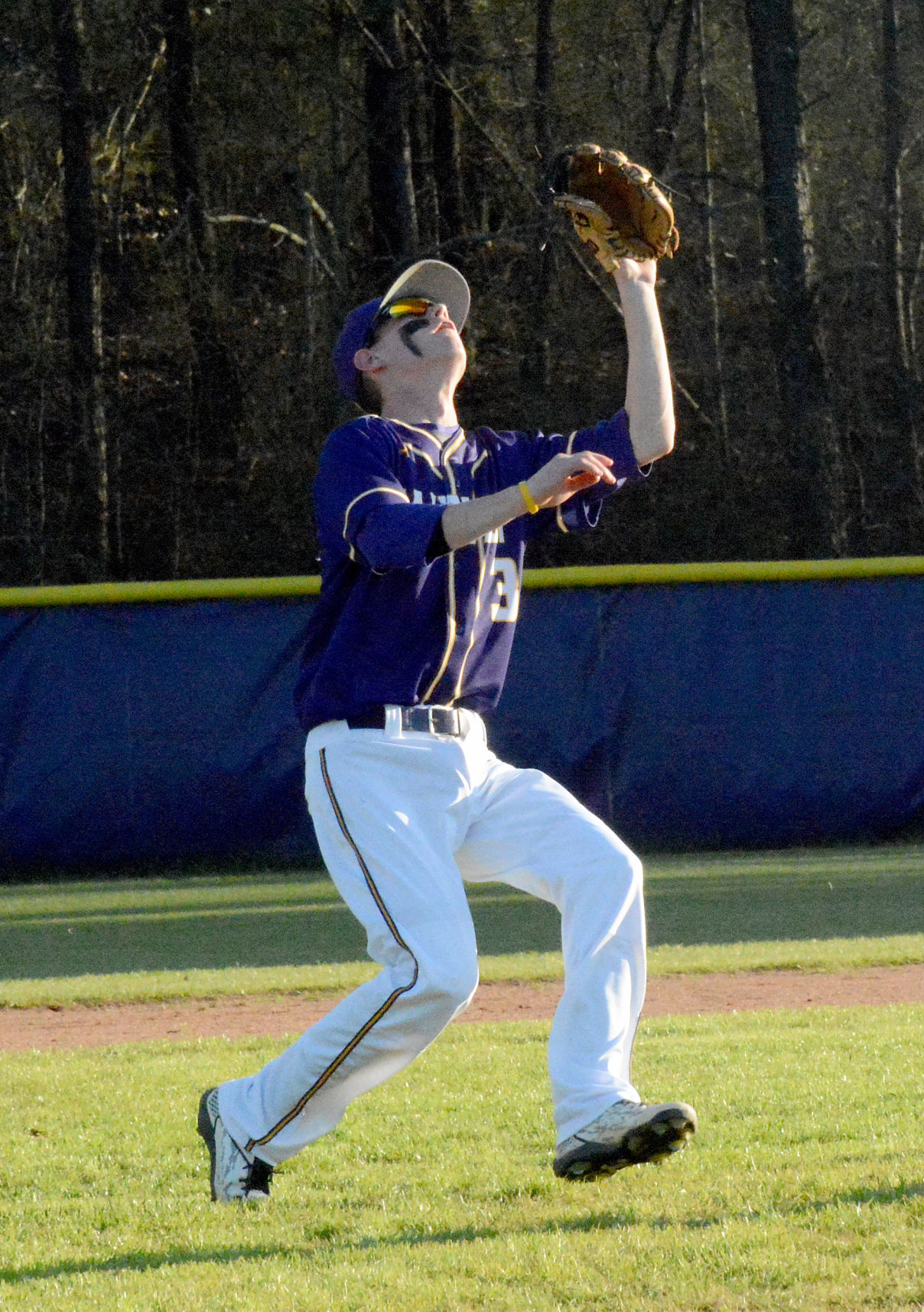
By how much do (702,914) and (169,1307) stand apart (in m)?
6.19

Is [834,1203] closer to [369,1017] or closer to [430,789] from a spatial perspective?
[369,1017]

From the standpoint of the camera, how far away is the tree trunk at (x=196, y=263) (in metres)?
19.5

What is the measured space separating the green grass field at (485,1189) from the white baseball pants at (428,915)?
0.82 ft

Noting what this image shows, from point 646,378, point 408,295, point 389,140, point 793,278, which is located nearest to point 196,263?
point 389,140

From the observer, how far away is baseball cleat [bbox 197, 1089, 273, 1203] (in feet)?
11.6

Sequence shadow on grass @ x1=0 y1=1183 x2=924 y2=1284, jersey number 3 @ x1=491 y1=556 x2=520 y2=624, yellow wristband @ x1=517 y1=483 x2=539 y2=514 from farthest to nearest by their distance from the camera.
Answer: jersey number 3 @ x1=491 y1=556 x2=520 y2=624
yellow wristband @ x1=517 y1=483 x2=539 y2=514
shadow on grass @ x1=0 y1=1183 x2=924 y2=1284

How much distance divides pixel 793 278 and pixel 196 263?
7189mm

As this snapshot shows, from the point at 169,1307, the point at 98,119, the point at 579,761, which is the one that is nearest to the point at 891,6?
the point at 98,119

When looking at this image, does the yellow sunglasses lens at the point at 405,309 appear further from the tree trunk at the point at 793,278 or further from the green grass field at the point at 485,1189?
the tree trunk at the point at 793,278

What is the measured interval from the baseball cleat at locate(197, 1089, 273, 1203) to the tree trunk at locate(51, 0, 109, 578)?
15.8 meters

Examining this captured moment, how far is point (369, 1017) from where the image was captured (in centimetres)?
337

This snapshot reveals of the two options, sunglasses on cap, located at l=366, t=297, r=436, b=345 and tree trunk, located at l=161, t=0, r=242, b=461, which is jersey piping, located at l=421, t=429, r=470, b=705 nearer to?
sunglasses on cap, located at l=366, t=297, r=436, b=345

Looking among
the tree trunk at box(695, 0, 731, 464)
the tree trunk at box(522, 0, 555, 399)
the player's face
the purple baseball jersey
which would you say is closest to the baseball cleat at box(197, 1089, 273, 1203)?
the purple baseball jersey

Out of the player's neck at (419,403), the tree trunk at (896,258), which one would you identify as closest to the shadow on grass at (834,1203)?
the player's neck at (419,403)
